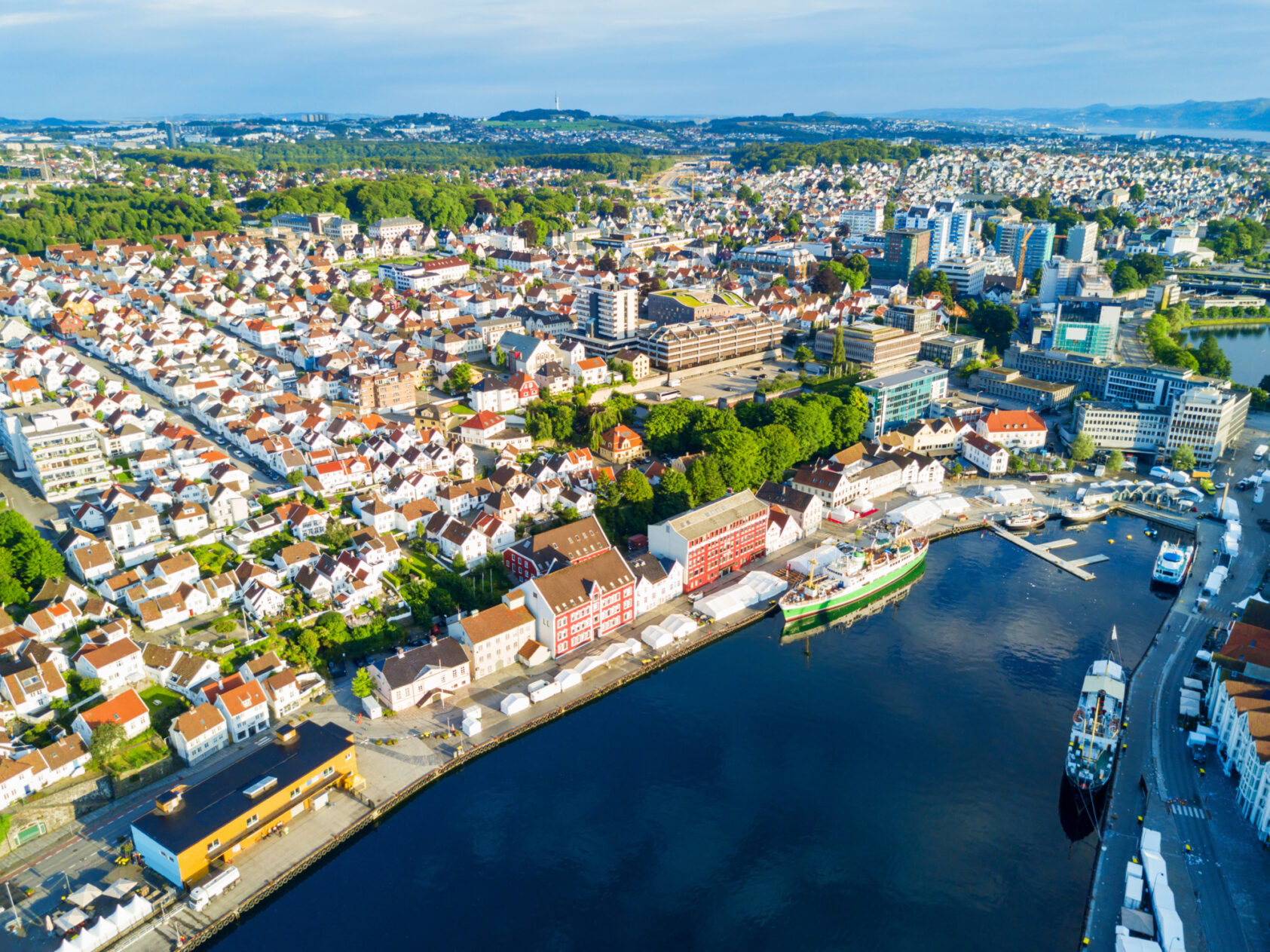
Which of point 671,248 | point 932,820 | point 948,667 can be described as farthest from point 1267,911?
point 671,248

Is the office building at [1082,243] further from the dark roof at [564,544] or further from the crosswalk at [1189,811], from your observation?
the crosswalk at [1189,811]

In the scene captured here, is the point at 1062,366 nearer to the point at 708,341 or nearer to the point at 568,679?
the point at 708,341

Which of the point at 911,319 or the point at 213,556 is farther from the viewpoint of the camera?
the point at 911,319

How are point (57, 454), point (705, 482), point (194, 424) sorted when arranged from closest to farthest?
1. point (57, 454)
2. point (705, 482)
3. point (194, 424)

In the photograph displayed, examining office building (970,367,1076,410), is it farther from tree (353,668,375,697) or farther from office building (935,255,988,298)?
tree (353,668,375,697)

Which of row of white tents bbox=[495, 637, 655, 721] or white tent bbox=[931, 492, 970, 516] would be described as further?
white tent bbox=[931, 492, 970, 516]

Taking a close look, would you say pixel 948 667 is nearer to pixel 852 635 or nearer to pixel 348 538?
pixel 852 635

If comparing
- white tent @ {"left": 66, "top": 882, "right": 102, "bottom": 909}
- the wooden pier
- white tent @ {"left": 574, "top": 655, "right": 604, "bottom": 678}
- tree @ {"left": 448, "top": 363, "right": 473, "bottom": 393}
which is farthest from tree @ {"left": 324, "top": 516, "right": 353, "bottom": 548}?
the wooden pier

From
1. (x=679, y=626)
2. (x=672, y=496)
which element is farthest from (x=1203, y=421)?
(x=679, y=626)
